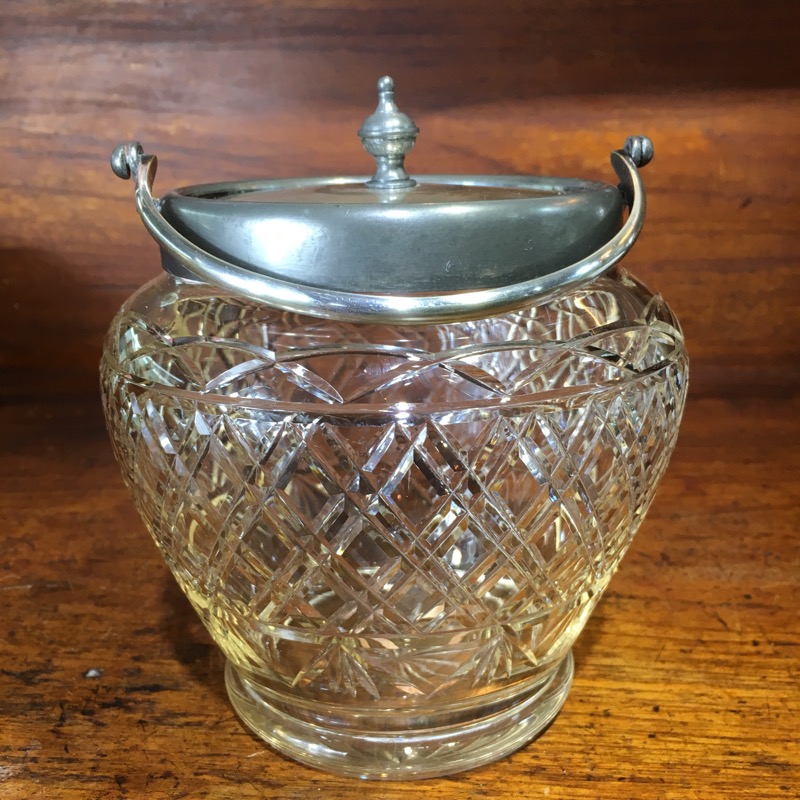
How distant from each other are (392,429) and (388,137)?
6.4 inches

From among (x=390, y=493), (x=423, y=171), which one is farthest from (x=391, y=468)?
(x=423, y=171)

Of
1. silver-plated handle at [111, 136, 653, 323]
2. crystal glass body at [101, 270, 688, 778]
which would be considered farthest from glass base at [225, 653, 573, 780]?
silver-plated handle at [111, 136, 653, 323]

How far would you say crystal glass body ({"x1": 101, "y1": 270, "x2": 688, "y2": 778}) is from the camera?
0.42m

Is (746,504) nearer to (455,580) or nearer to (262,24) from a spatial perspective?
(455,580)

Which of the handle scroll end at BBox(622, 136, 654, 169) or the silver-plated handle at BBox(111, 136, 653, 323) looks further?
the handle scroll end at BBox(622, 136, 654, 169)

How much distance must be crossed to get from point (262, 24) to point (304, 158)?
119 millimetres

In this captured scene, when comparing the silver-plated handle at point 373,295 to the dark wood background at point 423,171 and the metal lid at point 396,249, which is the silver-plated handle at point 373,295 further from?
the dark wood background at point 423,171

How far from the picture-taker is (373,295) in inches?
15.1

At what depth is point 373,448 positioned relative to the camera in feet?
1.35

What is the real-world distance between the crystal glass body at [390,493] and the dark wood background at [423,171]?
11cm

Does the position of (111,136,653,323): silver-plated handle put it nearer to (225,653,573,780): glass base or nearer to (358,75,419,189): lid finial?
(358,75,419,189): lid finial

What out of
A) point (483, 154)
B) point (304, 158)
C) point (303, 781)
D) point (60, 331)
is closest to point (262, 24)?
point (304, 158)

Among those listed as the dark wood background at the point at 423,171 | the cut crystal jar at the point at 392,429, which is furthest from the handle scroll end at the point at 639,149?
the dark wood background at the point at 423,171

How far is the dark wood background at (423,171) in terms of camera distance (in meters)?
0.64
